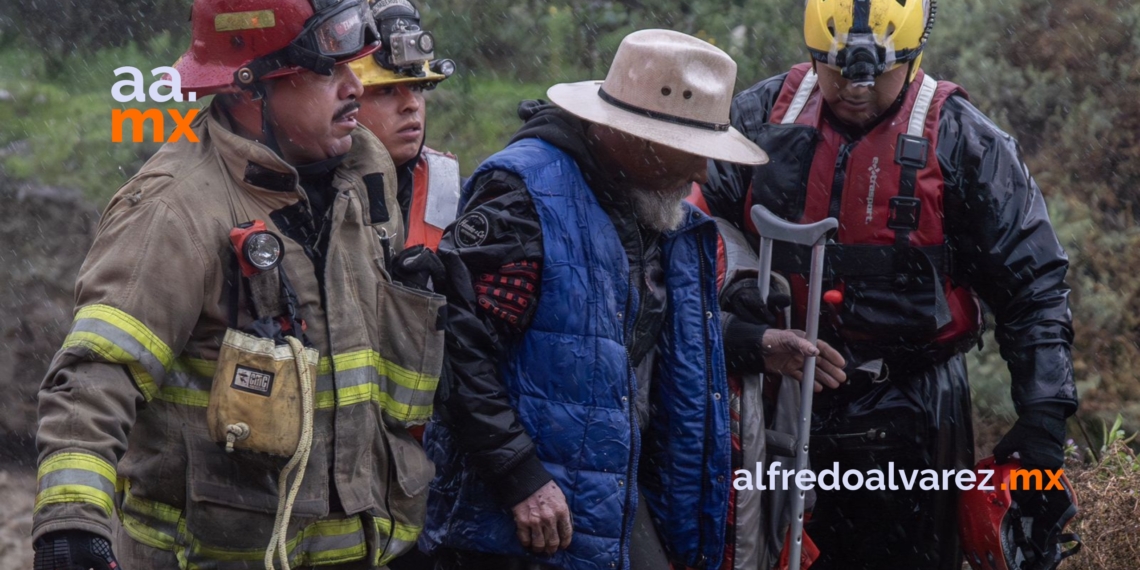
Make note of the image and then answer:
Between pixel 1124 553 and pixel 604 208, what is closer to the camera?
pixel 604 208

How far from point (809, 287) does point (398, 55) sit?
1.65 metres

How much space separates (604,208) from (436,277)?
609mm

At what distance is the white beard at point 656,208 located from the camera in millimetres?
3920

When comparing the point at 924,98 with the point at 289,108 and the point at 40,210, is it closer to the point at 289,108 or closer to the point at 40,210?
the point at 289,108

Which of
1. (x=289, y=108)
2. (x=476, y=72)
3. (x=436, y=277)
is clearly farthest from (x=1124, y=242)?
(x=289, y=108)

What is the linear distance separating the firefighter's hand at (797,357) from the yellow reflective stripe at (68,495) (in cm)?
230

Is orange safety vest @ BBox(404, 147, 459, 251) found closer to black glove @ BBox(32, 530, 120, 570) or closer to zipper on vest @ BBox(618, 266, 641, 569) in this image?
zipper on vest @ BBox(618, 266, 641, 569)

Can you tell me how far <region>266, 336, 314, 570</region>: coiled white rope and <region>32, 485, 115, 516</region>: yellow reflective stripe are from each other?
1.46ft

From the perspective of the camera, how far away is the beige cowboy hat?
387 cm

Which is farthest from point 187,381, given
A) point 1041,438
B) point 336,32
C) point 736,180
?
point 1041,438

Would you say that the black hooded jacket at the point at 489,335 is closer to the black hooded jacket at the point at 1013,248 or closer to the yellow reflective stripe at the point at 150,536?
the yellow reflective stripe at the point at 150,536

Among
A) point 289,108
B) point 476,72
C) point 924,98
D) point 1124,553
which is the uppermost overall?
point 924,98

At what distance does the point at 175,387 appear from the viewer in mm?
2963

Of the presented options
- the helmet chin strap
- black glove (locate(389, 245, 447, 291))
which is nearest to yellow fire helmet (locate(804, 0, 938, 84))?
black glove (locate(389, 245, 447, 291))
